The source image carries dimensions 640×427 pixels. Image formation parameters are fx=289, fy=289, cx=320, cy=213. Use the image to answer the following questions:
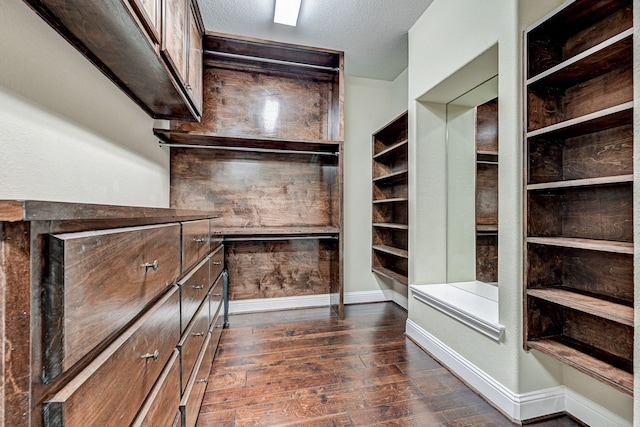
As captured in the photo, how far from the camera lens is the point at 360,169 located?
10.5 ft

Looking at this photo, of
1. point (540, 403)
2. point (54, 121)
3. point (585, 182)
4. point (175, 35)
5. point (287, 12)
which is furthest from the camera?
point (287, 12)

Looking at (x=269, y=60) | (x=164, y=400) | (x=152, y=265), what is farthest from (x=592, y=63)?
(x=269, y=60)

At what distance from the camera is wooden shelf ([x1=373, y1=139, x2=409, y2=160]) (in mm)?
2543

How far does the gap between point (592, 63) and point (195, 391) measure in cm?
225

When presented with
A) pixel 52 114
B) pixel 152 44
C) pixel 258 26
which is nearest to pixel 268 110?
pixel 258 26

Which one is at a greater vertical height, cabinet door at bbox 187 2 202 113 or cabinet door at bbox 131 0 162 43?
cabinet door at bbox 187 2 202 113

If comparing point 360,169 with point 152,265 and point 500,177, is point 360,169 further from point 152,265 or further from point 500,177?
point 152,265

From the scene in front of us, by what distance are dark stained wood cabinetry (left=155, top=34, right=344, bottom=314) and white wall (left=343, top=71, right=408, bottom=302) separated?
25 centimetres

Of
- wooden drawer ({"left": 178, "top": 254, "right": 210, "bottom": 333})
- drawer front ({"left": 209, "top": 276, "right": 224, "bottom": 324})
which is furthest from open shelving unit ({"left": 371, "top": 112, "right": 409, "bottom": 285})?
wooden drawer ({"left": 178, "top": 254, "right": 210, "bottom": 333})

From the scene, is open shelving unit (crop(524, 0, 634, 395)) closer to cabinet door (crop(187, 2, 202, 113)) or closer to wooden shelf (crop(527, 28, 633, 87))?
wooden shelf (crop(527, 28, 633, 87))

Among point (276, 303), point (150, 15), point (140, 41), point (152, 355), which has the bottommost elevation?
point (276, 303)

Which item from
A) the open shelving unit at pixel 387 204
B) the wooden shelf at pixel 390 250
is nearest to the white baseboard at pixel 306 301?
the open shelving unit at pixel 387 204

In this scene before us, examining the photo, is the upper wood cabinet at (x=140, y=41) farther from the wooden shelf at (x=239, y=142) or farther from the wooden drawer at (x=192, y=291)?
A: the wooden drawer at (x=192, y=291)

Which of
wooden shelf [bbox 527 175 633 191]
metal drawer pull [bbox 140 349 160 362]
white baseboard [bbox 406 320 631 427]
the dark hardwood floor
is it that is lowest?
the dark hardwood floor
